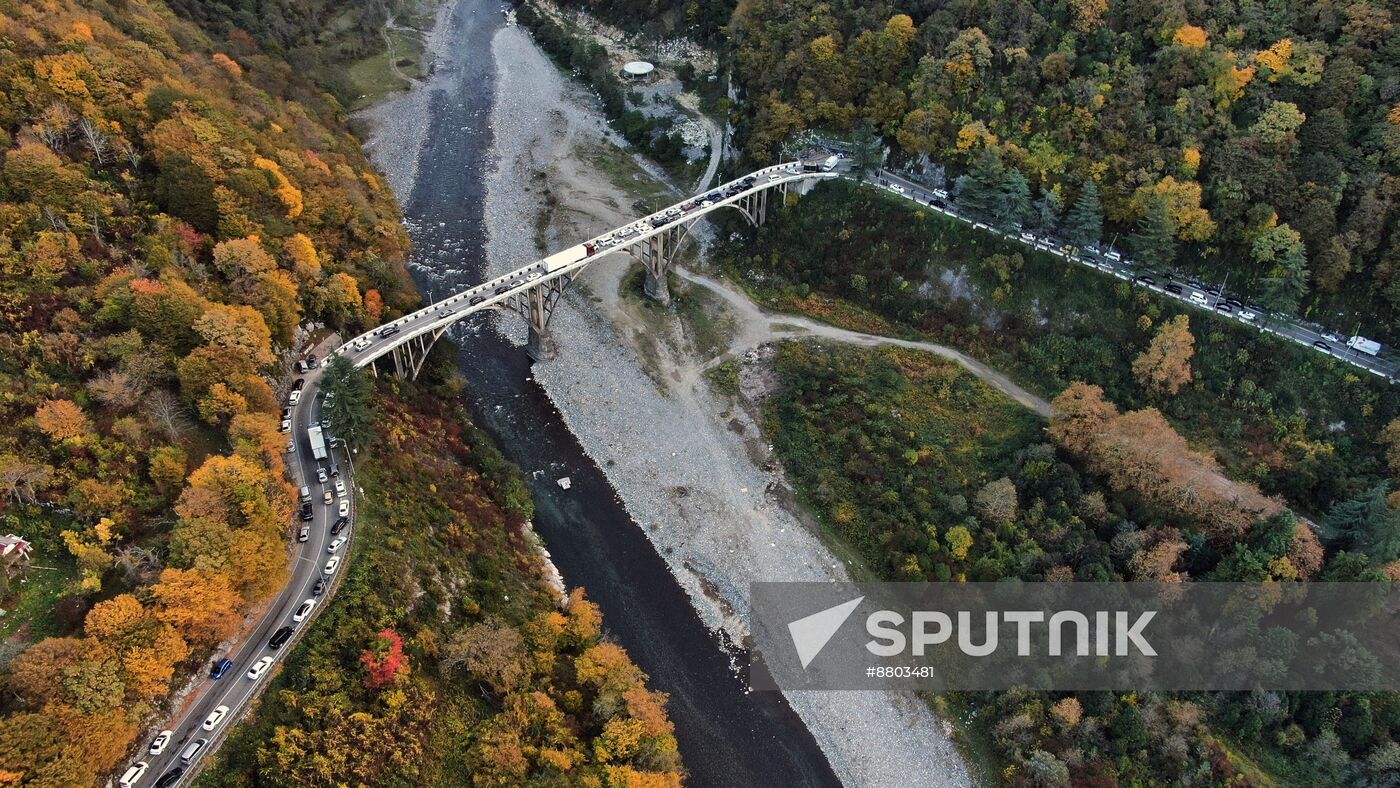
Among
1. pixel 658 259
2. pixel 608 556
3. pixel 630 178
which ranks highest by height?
pixel 630 178

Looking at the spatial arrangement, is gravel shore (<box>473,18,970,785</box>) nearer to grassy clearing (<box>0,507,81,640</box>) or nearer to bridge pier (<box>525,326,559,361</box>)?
bridge pier (<box>525,326,559,361</box>)

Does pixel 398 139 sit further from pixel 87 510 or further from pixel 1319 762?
pixel 1319 762

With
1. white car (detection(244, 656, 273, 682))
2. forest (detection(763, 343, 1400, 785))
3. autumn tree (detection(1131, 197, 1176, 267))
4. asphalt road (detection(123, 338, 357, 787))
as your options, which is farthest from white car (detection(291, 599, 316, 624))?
autumn tree (detection(1131, 197, 1176, 267))

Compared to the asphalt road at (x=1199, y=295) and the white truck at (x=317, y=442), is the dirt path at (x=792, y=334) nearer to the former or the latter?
the asphalt road at (x=1199, y=295)

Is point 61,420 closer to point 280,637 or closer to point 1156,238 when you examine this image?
point 280,637

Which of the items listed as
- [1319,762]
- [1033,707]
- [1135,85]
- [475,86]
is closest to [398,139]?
[475,86]
